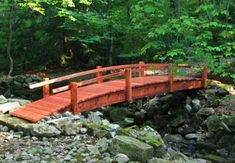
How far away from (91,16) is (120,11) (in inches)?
57.8

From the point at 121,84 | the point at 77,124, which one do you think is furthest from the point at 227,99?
the point at 77,124

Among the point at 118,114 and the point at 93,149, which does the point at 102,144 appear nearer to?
A: the point at 93,149

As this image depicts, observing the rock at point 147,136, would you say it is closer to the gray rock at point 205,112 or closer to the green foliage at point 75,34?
the gray rock at point 205,112

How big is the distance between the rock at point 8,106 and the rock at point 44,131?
6.15ft

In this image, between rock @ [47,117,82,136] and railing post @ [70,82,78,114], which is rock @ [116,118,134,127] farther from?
rock @ [47,117,82,136]

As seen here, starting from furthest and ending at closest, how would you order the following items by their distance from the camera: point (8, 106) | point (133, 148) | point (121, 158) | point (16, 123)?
point (8, 106), point (16, 123), point (133, 148), point (121, 158)

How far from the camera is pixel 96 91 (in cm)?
1100

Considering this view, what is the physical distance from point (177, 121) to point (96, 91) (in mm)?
4371

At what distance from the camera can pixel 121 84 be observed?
12.2 metres

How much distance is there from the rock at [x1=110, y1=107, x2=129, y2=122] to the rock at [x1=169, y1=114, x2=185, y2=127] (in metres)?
1.90

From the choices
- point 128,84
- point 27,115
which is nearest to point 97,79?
point 128,84

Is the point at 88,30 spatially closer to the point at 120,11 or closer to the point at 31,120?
the point at 120,11

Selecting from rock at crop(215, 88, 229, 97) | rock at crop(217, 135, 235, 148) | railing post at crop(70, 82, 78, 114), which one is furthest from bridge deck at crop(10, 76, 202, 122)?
rock at crop(217, 135, 235, 148)

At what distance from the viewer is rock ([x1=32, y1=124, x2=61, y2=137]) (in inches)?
292
